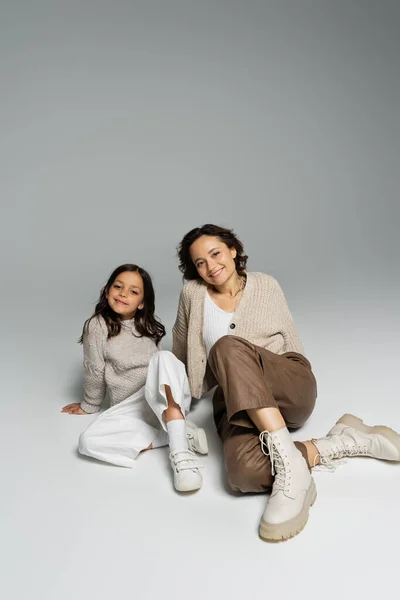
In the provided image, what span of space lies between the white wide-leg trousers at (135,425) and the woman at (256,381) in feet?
0.61

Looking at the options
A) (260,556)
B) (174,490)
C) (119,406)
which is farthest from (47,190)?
(260,556)

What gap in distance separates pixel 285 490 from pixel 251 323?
83 cm

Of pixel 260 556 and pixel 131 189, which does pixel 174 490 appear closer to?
pixel 260 556

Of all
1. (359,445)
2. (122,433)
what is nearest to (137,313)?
(122,433)

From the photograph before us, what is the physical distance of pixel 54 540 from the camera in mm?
2133

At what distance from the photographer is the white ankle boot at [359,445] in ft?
8.16

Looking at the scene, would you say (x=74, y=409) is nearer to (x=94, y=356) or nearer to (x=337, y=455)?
(x=94, y=356)

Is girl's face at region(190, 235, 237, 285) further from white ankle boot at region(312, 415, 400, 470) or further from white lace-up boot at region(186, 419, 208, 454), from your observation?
white ankle boot at region(312, 415, 400, 470)

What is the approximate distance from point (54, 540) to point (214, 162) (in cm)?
401

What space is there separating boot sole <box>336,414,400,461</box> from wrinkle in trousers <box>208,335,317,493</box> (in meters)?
→ 0.18

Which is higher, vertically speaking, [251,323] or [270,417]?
[251,323]

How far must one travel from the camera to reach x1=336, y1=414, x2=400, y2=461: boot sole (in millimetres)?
2509

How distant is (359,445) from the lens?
253cm

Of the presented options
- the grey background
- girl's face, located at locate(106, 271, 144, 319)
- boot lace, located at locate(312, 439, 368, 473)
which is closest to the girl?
girl's face, located at locate(106, 271, 144, 319)
